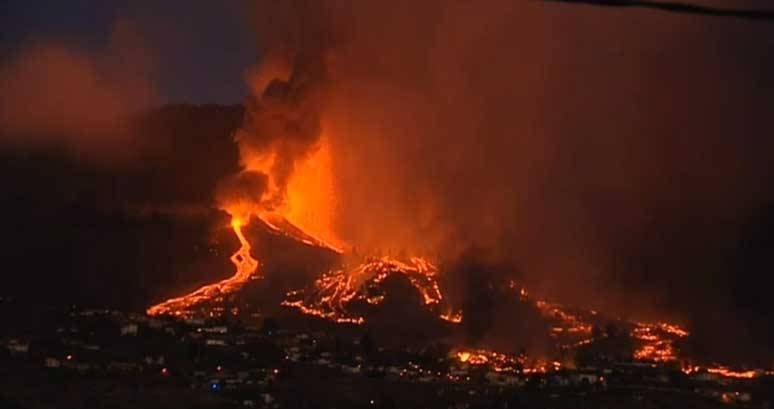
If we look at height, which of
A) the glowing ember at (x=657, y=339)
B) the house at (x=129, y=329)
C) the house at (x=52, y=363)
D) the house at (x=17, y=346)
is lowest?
the house at (x=52, y=363)

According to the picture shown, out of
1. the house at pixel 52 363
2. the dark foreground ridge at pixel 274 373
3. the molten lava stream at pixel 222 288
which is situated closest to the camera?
the dark foreground ridge at pixel 274 373

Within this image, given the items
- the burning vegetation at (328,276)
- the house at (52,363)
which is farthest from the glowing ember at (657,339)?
the house at (52,363)

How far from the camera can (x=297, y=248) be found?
4344 centimetres

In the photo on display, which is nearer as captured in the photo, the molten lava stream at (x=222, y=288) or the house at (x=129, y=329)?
the house at (x=129, y=329)

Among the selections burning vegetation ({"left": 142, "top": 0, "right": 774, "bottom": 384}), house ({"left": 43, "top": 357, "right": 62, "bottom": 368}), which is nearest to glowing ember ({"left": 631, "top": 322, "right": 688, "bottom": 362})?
burning vegetation ({"left": 142, "top": 0, "right": 774, "bottom": 384})

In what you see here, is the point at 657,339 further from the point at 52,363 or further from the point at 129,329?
the point at 52,363

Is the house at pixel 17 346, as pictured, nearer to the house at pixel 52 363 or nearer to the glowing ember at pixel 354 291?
the house at pixel 52 363

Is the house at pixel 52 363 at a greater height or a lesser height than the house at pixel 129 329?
lesser

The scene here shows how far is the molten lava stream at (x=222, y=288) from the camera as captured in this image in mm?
37250

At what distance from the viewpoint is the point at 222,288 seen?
3969 centimetres

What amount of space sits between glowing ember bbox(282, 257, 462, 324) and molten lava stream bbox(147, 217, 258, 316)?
5.85 feet

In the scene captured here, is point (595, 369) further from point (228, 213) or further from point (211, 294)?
point (228, 213)

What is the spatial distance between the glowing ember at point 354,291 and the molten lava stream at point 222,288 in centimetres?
178

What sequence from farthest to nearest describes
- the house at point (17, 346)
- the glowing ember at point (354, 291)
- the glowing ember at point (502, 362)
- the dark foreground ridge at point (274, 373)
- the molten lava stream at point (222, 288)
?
the glowing ember at point (354, 291) → the molten lava stream at point (222, 288) → the glowing ember at point (502, 362) → the house at point (17, 346) → the dark foreground ridge at point (274, 373)
